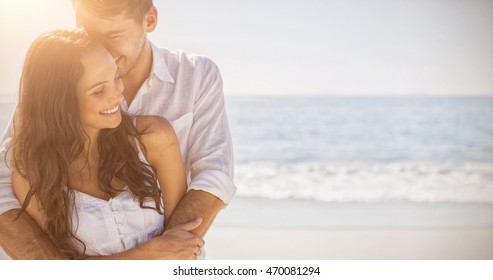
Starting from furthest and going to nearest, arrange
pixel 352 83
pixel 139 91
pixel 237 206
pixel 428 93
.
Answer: pixel 352 83
pixel 428 93
pixel 237 206
pixel 139 91

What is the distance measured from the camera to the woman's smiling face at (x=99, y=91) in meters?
2.31

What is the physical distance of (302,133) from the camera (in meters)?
6.00

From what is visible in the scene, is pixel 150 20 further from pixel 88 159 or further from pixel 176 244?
pixel 176 244

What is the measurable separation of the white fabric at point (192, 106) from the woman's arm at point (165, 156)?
0.13 metres

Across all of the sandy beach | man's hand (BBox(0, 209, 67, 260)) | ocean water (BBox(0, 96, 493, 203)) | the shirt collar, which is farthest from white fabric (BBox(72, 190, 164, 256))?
ocean water (BBox(0, 96, 493, 203))

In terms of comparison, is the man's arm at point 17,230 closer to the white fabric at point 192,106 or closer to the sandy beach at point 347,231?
the white fabric at point 192,106

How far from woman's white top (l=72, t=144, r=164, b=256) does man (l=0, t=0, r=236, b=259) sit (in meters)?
0.05

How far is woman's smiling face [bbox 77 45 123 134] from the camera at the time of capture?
2314mm

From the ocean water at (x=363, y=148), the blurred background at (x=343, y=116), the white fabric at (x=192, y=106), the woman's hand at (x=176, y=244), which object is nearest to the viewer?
the woman's hand at (x=176, y=244)

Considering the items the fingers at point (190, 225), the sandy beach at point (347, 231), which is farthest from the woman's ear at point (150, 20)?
the sandy beach at point (347, 231)

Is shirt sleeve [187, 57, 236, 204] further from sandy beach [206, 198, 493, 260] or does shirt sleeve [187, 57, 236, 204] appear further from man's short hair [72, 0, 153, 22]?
sandy beach [206, 198, 493, 260]
